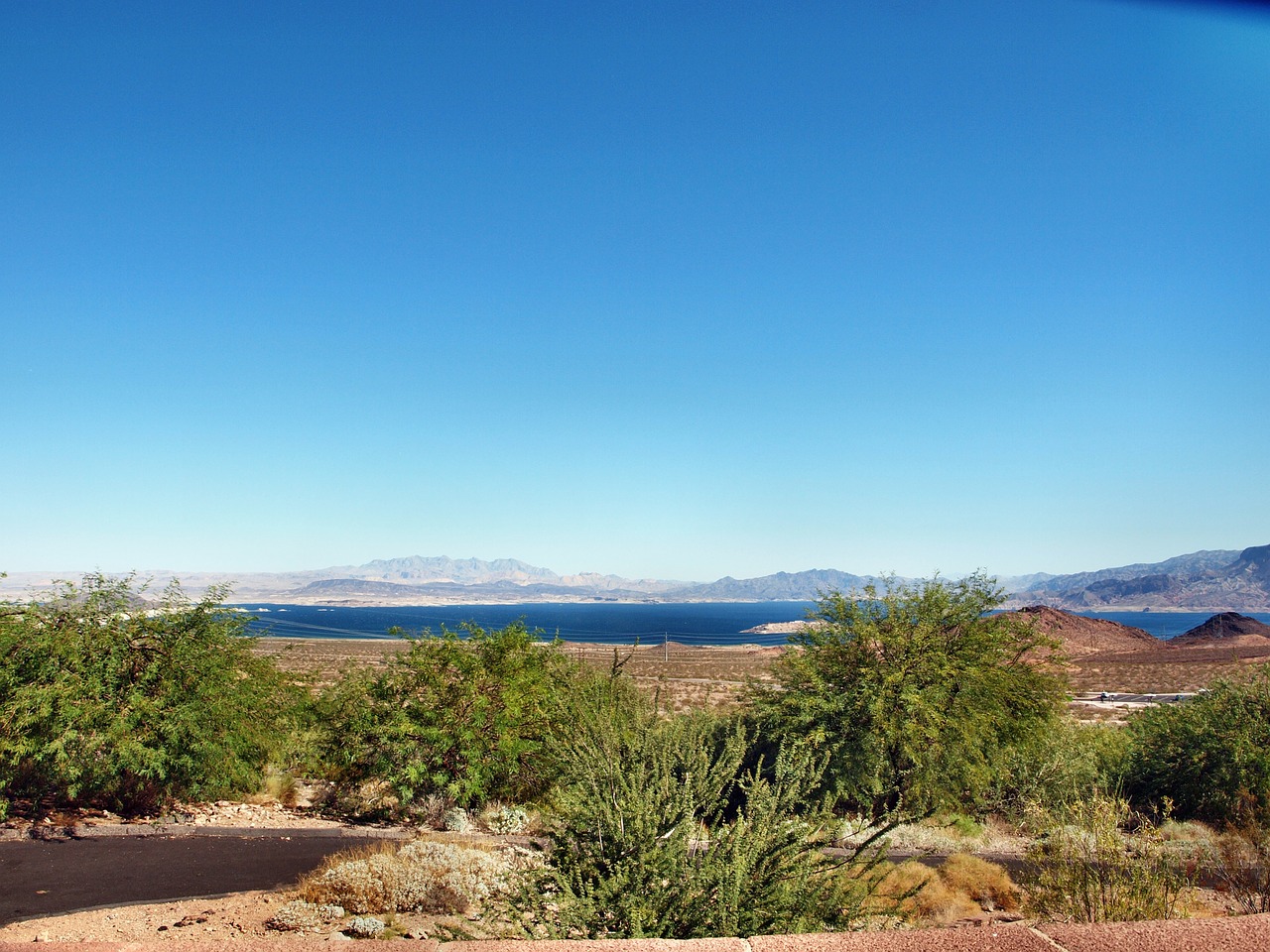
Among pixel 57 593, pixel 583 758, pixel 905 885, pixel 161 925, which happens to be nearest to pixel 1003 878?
pixel 905 885

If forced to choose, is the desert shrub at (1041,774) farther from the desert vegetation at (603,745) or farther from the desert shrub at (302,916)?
the desert shrub at (302,916)

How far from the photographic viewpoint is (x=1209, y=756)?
19953 millimetres

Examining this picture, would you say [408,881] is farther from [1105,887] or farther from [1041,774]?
[1041,774]

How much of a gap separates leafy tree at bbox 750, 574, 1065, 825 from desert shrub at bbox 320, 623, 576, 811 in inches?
257

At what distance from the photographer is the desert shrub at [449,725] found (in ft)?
56.0

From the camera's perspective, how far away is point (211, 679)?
664 inches

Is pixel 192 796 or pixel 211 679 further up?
pixel 211 679

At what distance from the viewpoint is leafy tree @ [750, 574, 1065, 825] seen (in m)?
18.2

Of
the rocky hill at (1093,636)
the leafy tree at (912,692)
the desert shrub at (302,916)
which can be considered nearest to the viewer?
the desert shrub at (302,916)

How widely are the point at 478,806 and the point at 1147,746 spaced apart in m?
19.5

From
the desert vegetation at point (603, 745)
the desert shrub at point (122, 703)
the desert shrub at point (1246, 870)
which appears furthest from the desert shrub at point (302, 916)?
the desert shrub at point (1246, 870)

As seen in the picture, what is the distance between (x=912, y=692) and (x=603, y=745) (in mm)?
12227

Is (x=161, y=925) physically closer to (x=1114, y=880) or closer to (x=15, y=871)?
(x=15, y=871)

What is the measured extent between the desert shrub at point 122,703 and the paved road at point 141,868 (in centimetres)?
172
